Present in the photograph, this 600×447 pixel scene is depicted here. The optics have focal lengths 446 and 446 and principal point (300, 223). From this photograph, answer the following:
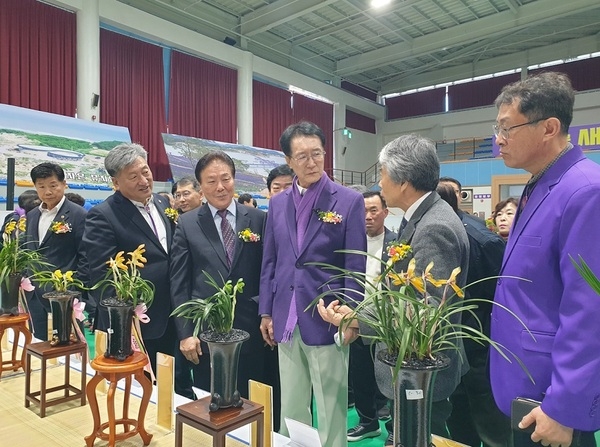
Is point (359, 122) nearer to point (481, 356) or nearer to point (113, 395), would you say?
point (481, 356)

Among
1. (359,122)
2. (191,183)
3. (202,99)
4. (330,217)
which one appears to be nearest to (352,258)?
(330,217)

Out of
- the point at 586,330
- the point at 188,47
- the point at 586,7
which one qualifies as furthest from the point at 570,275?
the point at 586,7

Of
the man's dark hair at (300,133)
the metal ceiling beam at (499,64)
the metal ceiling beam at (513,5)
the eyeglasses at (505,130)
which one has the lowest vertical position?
the eyeglasses at (505,130)

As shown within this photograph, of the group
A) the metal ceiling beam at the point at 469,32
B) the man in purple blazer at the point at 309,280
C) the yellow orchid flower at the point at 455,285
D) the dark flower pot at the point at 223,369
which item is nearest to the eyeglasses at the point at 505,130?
the yellow orchid flower at the point at 455,285

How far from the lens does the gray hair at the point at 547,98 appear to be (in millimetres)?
1103

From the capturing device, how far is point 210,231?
1.88 metres

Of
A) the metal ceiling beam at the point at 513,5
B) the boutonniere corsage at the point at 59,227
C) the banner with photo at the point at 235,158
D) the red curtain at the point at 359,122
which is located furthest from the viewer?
the red curtain at the point at 359,122

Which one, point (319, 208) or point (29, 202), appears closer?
point (319, 208)

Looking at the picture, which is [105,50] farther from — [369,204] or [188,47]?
[369,204]

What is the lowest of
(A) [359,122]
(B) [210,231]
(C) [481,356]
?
(C) [481,356]

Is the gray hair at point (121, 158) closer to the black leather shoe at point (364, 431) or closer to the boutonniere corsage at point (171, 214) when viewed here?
the boutonniere corsage at point (171, 214)

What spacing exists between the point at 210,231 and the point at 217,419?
1.01m

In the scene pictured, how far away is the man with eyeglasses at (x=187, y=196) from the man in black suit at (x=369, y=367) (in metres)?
1.33

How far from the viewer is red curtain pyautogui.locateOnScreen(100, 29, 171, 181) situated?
25.2 ft
